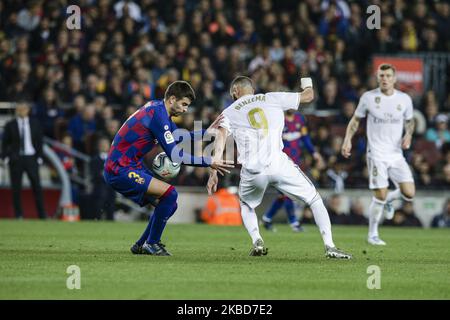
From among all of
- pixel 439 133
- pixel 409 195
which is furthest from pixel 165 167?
pixel 439 133

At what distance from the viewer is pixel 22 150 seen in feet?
65.7

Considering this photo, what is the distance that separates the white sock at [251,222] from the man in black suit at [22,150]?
9.36 m

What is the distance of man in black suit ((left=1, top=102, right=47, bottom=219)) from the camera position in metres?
20.0

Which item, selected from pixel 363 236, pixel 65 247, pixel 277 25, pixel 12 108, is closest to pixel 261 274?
pixel 65 247

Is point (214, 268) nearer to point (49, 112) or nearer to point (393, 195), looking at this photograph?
point (393, 195)

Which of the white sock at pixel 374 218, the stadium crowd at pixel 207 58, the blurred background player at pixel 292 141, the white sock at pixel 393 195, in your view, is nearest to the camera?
the white sock at pixel 374 218

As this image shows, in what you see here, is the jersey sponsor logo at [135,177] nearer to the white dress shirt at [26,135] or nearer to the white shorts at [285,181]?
the white shorts at [285,181]

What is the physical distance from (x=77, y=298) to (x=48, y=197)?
46.3 ft

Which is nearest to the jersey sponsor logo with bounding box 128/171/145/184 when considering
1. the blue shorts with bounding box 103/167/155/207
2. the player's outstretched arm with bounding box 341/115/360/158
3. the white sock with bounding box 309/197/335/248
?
the blue shorts with bounding box 103/167/155/207

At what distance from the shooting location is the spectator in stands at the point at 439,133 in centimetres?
2300

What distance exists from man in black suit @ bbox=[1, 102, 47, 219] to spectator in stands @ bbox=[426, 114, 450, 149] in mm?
9145

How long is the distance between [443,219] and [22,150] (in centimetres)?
905

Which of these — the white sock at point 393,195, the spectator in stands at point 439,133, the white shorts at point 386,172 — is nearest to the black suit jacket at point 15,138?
the white sock at point 393,195

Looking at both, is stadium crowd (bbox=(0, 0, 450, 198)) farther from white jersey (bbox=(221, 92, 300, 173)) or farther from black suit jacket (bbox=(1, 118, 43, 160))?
white jersey (bbox=(221, 92, 300, 173))
